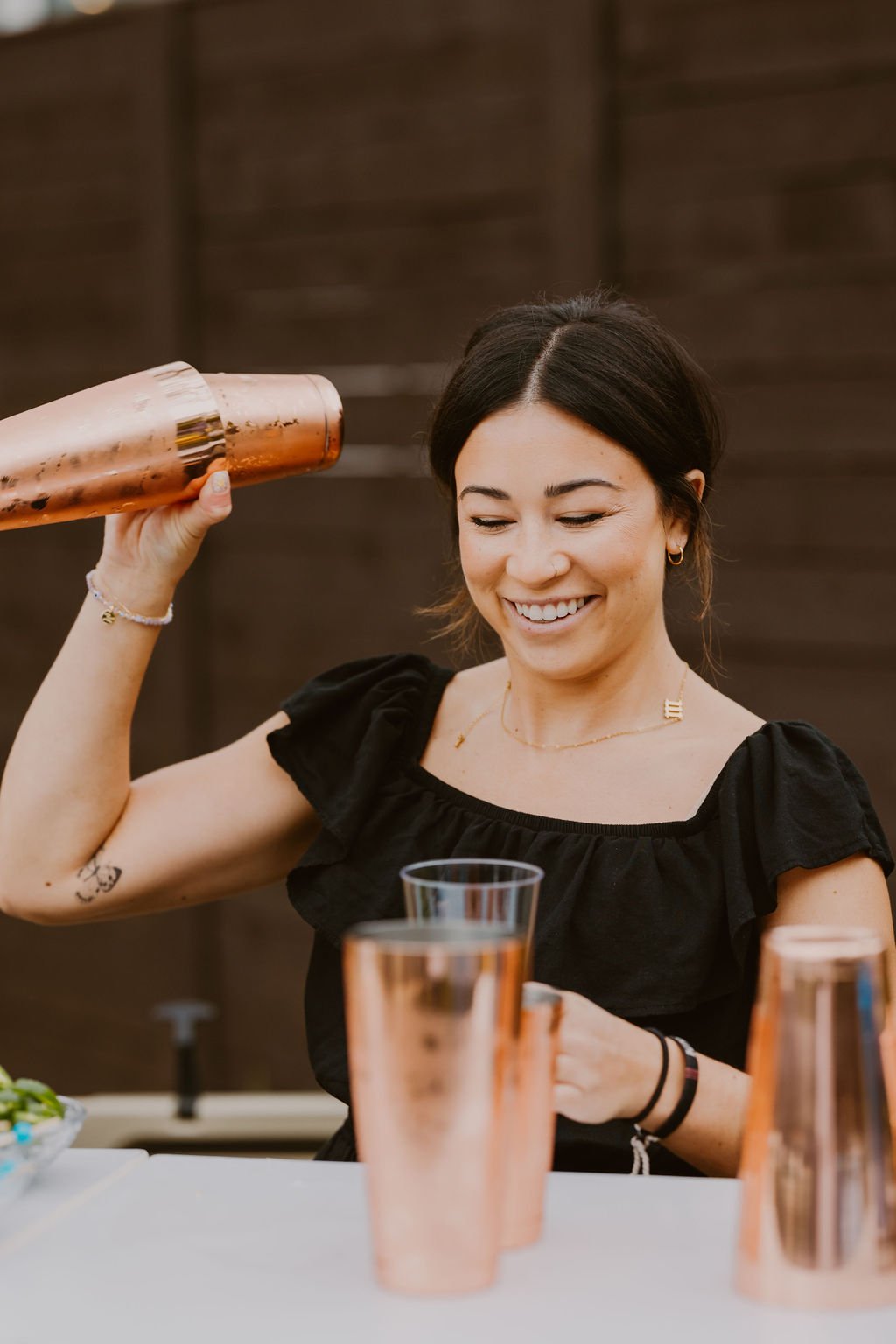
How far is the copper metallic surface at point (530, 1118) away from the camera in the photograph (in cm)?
89

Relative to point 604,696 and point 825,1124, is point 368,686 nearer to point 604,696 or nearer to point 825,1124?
point 604,696

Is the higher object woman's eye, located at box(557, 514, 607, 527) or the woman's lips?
woman's eye, located at box(557, 514, 607, 527)

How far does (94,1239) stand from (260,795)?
0.73 m

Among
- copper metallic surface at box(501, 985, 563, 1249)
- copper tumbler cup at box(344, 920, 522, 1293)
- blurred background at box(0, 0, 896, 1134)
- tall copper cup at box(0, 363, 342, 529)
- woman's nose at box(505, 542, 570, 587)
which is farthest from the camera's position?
blurred background at box(0, 0, 896, 1134)

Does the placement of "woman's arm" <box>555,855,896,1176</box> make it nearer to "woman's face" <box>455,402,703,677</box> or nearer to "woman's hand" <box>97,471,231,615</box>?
"woman's face" <box>455,402,703,677</box>

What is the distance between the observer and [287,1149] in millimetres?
2256

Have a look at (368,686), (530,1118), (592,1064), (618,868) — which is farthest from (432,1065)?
(368,686)

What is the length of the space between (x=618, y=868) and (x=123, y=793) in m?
0.51

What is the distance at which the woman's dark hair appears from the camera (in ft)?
4.91

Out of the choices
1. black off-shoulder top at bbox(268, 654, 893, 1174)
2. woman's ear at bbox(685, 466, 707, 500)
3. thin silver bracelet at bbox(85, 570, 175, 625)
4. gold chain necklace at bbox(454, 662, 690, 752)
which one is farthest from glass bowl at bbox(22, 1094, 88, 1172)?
woman's ear at bbox(685, 466, 707, 500)

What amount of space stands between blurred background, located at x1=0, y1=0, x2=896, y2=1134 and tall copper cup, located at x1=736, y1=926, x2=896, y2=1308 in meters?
2.04

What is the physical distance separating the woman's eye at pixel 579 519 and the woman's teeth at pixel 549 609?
7 centimetres

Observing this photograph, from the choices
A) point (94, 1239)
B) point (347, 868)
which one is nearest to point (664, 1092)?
point (94, 1239)

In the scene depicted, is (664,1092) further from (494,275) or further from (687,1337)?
(494,275)
